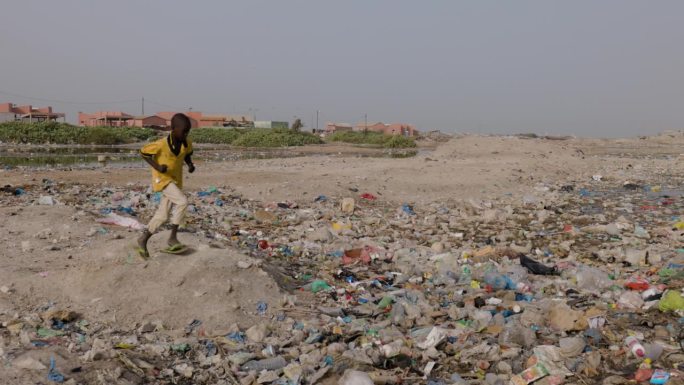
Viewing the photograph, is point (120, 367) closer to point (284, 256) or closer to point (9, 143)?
point (284, 256)

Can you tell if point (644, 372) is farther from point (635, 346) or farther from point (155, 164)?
point (155, 164)

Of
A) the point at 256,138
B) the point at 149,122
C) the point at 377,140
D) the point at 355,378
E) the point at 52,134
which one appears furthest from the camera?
the point at 149,122

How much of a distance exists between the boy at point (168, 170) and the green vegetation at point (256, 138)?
112 ft

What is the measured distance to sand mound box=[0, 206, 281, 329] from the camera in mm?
3996

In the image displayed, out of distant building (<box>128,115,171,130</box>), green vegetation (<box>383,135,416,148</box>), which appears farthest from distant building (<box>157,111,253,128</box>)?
green vegetation (<box>383,135,416,148</box>)

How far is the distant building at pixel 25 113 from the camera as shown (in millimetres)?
48531

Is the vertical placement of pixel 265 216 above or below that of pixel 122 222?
below

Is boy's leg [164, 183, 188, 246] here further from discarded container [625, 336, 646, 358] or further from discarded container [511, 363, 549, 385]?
discarded container [625, 336, 646, 358]

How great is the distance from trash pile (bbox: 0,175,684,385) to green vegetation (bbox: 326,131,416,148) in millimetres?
34773

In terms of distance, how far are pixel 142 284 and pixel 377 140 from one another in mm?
43319

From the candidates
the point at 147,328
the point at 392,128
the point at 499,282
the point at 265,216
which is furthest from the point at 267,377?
the point at 392,128

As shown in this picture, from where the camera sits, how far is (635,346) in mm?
3504

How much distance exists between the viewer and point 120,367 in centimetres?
318

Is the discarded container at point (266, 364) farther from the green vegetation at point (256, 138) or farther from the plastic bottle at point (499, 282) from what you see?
the green vegetation at point (256, 138)
